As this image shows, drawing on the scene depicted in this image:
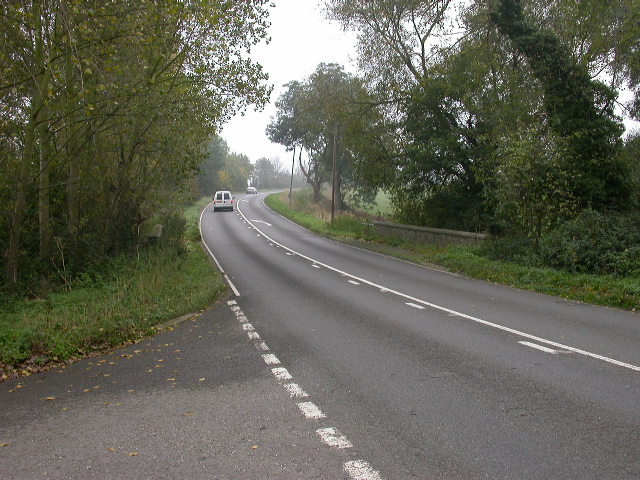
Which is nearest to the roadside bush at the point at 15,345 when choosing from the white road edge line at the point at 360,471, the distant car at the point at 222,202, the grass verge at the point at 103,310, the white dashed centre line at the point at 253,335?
the grass verge at the point at 103,310

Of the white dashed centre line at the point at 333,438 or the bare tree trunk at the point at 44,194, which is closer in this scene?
the white dashed centre line at the point at 333,438

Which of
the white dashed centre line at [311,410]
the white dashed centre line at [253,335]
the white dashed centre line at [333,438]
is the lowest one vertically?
the white dashed centre line at [253,335]

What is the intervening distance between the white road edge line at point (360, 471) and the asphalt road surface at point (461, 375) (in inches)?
0.7

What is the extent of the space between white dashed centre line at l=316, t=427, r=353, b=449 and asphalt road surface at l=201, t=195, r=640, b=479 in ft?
0.07

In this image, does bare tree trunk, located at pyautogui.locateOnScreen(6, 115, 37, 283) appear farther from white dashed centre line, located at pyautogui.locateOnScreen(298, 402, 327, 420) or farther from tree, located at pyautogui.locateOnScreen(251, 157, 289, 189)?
tree, located at pyautogui.locateOnScreen(251, 157, 289, 189)

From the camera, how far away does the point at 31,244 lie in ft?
52.6

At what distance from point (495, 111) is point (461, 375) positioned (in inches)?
708

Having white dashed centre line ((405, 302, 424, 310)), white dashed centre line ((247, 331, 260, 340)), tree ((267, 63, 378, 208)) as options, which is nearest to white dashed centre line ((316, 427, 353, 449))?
white dashed centre line ((247, 331, 260, 340))

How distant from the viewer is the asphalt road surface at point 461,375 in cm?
438

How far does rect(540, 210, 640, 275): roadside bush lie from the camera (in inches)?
573

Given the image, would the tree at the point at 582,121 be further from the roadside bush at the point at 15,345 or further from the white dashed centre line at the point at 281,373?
the roadside bush at the point at 15,345

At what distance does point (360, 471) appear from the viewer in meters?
4.16

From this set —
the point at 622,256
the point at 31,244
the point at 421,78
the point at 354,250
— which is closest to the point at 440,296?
the point at 622,256

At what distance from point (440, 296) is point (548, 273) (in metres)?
3.72
